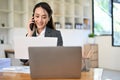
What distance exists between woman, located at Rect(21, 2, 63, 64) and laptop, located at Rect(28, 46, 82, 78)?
2.73 feet

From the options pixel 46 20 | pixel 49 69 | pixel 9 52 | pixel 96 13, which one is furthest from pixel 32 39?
pixel 96 13

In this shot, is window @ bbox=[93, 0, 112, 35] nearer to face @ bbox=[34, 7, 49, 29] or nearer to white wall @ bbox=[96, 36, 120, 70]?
white wall @ bbox=[96, 36, 120, 70]

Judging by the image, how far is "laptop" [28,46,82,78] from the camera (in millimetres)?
1396

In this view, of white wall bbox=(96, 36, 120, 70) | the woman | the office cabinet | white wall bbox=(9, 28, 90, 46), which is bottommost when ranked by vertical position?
white wall bbox=(96, 36, 120, 70)

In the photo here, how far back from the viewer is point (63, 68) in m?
1.41

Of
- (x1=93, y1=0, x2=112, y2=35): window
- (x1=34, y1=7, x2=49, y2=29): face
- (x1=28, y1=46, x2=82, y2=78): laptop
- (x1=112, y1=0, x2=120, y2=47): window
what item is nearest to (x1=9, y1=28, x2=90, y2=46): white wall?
(x1=93, y1=0, x2=112, y2=35): window

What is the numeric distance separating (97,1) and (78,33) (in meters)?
1.20

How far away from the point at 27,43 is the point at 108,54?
4.95 m

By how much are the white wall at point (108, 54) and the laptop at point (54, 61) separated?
4.93 metres

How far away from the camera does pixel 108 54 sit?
252 inches

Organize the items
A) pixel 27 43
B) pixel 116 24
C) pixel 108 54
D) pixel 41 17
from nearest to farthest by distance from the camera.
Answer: pixel 27 43 → pixel 41 17 → pixel 116 24 → pixel 108 54

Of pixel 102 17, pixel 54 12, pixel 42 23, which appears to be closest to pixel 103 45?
pixel 102 17

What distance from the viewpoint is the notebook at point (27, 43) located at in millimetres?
1672

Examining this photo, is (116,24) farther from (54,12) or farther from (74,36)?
(54,12)
